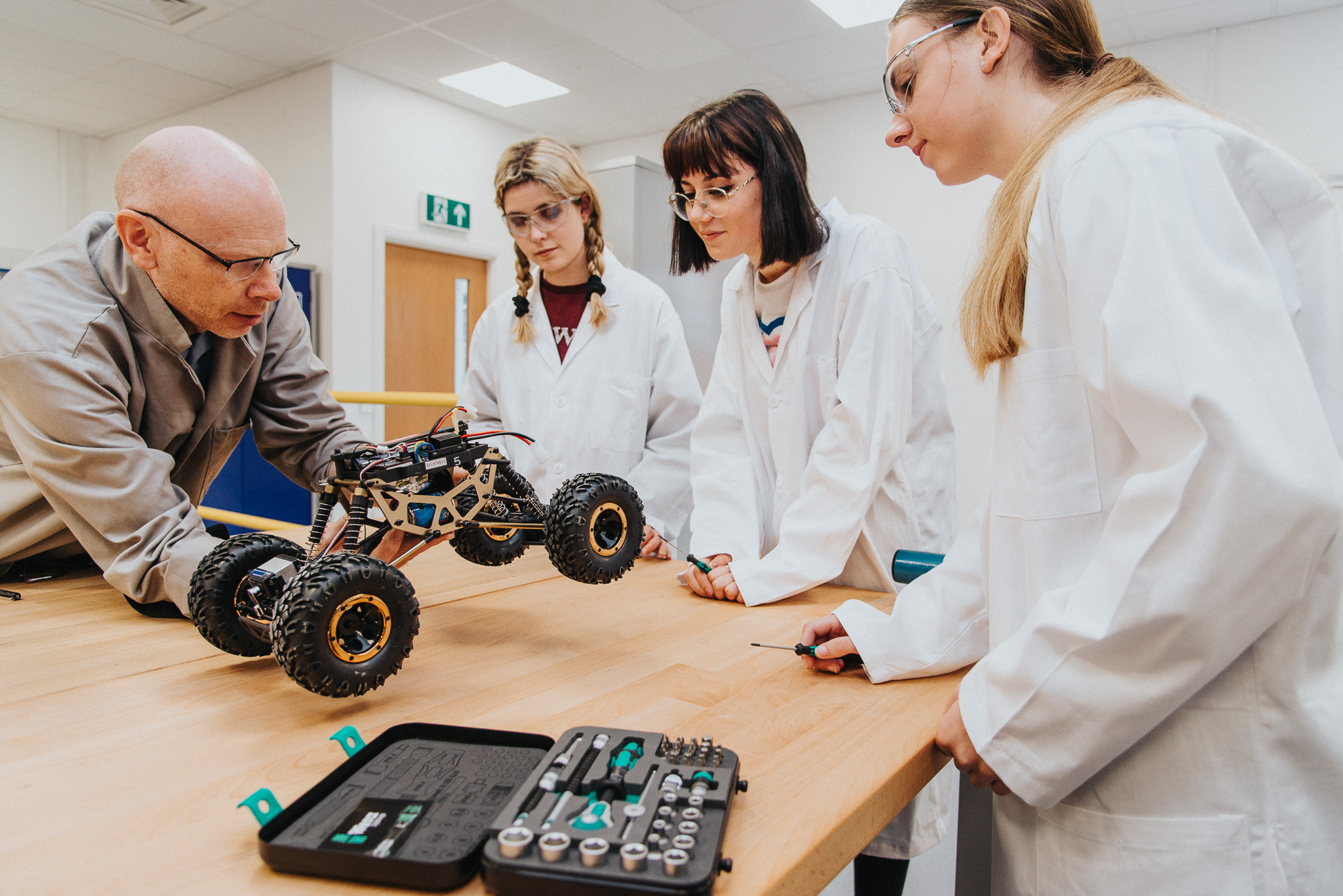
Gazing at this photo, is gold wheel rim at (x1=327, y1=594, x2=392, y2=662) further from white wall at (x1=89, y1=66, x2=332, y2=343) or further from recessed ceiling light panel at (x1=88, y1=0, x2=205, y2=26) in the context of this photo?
white wall at (x1=89, y1=66, x2=332, y2=343)

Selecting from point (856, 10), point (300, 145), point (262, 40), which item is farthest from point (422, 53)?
point (856, 10)

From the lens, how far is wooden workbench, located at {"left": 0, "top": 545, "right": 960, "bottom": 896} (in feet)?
1.86

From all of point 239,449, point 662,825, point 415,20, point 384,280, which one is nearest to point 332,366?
point 384,280

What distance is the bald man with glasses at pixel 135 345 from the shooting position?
1.07 metres

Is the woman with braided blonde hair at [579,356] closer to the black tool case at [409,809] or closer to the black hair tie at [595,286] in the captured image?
the black hair tie at [595,286]

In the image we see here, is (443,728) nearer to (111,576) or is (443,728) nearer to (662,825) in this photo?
(662,825)

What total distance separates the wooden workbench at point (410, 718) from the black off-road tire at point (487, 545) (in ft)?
0.28

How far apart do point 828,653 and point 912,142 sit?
2.11 ft

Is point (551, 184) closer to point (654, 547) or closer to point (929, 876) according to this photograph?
point (654, 547)

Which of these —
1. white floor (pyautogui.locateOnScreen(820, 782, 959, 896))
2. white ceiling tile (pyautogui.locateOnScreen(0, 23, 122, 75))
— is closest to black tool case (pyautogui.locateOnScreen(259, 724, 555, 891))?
white floor (pyautogui.locateOnScreen(820, 782, 959, 896))

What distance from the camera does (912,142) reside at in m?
1.03

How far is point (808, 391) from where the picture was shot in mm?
1512

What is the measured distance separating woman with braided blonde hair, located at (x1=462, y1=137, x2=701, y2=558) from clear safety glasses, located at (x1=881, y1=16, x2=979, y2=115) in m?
1.03

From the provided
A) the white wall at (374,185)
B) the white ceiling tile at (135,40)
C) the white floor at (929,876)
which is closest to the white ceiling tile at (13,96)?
the white ceiling tile at (135,40)
